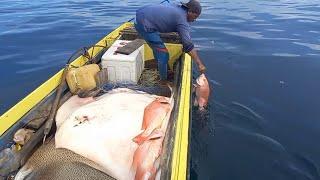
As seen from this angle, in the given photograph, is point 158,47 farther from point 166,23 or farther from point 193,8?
point 193,8

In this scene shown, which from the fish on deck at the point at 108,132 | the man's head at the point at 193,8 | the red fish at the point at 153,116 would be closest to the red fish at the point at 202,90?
Result: the man's head at the point at 193,8

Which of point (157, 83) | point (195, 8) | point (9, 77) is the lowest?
point (9, 77)

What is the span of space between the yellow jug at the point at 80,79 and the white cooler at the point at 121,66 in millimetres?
676

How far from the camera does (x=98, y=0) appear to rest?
23.8 m

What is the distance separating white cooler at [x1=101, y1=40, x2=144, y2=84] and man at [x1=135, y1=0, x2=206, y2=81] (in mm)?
545

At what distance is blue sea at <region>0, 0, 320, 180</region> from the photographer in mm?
6641

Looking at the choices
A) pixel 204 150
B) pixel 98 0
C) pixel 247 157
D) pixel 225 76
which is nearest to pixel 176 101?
pixel 204 150

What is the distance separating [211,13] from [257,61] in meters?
8.41

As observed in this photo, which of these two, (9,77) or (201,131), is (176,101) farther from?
(9,77)

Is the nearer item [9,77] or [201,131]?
[201,131]

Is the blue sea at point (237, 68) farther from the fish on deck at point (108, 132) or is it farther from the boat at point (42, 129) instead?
the fish on deck at point (108, 132)

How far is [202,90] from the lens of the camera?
24.1ft

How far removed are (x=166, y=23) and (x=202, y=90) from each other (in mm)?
1710

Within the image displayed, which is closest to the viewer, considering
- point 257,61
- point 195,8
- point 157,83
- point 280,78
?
point 195,8
